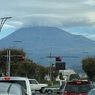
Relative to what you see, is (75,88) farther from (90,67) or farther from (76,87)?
(90,67)

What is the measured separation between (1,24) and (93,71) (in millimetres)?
42746

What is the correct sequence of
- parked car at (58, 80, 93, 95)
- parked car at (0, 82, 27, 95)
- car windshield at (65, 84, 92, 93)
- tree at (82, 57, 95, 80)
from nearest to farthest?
parked car at (0, 82, 27, 95)
parked car at (58, 80, 93, 95)
car windshield at (65, 84, 92, 93)
tree at (82, 57, 95, 80)

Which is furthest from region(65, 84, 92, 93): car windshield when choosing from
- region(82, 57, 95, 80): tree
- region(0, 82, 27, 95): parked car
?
region(82, 57, 95, 80): tree

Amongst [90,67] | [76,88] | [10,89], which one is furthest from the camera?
[90,67]

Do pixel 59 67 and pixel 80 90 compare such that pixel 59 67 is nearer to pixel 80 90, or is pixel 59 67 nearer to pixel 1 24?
pixel 1 24

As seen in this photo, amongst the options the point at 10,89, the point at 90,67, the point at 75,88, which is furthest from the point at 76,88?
the point at 90,67

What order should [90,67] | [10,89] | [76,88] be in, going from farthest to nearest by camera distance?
[90,67]
[76,88]
[10,89]

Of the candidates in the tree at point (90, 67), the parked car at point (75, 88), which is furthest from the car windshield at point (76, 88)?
the tree at point (90, 67)

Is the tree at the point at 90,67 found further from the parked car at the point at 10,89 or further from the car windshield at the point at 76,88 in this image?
the parked car at the point at 10,89

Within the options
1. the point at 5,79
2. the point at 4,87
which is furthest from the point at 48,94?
the point at 4,87

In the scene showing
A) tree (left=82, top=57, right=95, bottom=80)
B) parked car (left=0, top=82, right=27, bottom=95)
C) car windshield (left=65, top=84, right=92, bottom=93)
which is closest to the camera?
parked car (left=0, top=82, right=27, bottom=95)

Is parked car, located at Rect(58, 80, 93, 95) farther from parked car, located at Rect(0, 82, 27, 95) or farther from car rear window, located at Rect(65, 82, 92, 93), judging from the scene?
parked car, located at Rect(0, 82, 27, 95)

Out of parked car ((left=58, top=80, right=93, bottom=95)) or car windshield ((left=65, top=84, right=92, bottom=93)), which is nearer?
parked car ((left=58, top=80, right=93, bottom=95))

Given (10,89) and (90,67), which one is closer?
(10,89)
